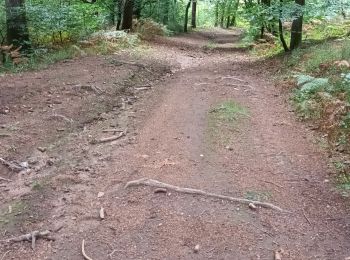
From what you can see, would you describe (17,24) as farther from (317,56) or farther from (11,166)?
(317,56)

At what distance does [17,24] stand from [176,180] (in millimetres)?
9719

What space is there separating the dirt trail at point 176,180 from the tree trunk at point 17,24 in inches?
153

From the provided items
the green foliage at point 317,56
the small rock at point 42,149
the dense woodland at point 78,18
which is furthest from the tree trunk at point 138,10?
the small rock at point 42,149

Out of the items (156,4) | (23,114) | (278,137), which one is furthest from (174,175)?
(156,4)

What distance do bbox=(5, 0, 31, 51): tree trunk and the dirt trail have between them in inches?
153

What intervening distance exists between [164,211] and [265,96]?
19.2 ft

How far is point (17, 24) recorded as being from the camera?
13.3 metres

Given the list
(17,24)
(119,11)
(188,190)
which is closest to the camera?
(188,190)

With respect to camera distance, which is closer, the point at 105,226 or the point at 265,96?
the point at 105,226

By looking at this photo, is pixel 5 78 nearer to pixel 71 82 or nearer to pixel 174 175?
pixel 71 82

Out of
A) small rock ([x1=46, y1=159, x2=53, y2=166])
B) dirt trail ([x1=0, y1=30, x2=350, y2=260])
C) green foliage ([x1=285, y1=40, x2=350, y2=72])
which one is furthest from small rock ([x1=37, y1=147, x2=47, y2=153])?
green foliage ([x1=285, y1=40, x2=350, y2=72])

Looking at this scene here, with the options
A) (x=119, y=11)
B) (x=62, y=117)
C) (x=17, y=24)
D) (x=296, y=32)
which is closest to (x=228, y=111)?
(x=62, y=117)

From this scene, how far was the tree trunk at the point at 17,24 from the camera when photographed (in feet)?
42.6

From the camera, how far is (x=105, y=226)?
189 inches
